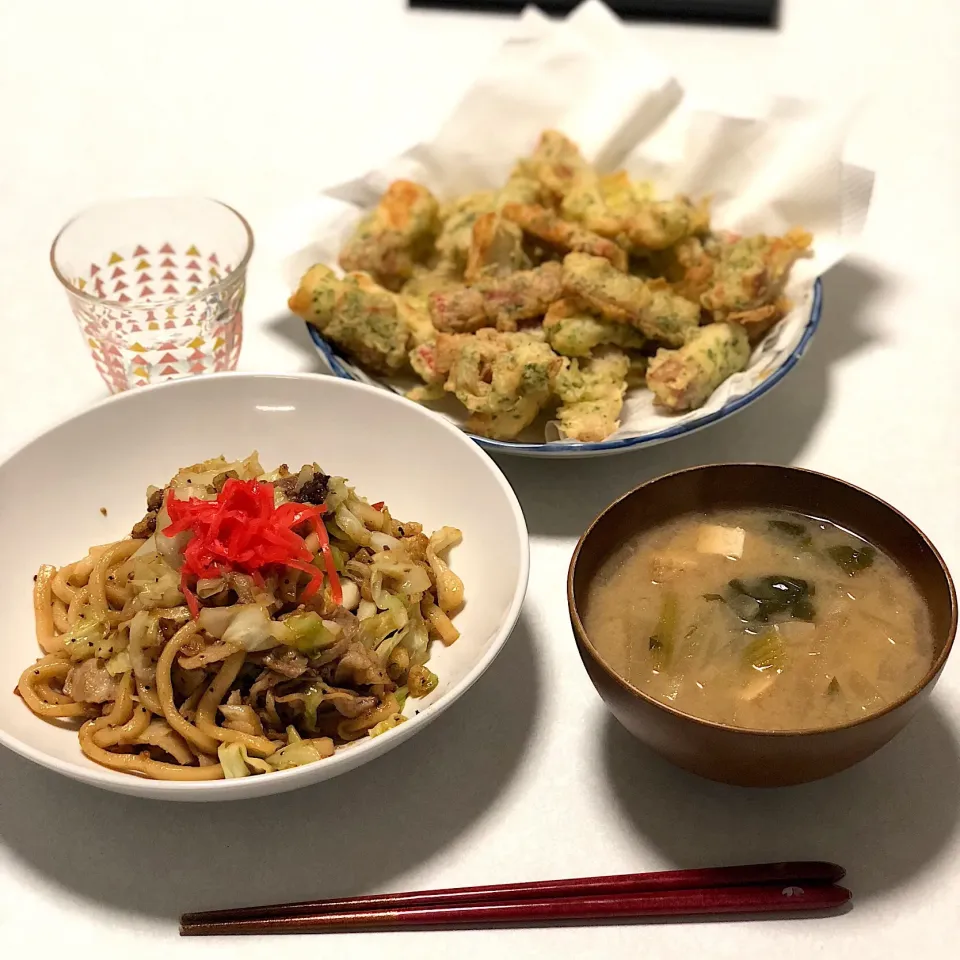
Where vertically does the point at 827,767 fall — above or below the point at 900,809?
above

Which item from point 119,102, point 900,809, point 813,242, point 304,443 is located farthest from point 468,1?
point 900,809

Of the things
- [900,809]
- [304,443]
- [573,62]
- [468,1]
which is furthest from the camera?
[468,1]

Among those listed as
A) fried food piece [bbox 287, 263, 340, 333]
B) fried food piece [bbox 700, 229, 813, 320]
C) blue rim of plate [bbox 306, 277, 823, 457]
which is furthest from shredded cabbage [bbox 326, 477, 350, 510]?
fried food piece [bbox 700, 229, 813, 320]

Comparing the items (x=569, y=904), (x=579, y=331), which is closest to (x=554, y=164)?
(x=579, y=331)

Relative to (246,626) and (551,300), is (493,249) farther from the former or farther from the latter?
(246,626)

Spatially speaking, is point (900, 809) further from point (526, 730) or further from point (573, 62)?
point (573, 62)

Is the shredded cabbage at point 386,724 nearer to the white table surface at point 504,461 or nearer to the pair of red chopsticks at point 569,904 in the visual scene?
the white table surface at point 504,461
